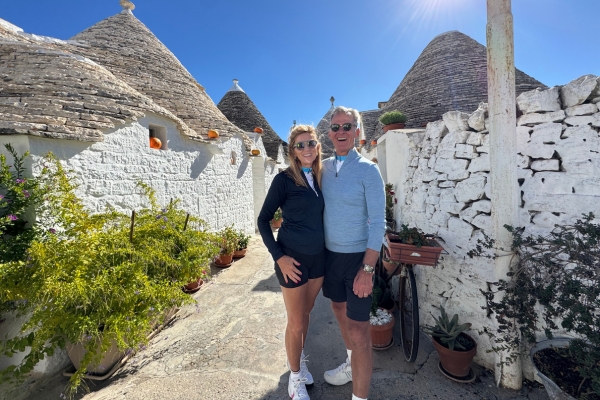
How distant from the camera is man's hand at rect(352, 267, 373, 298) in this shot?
166 cm

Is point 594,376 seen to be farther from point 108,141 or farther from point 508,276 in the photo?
point 108,141

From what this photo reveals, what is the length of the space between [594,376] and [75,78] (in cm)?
637

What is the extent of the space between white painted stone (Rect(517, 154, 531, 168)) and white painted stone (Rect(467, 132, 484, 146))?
0.34 metres

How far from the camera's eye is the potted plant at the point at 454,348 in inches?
86.7

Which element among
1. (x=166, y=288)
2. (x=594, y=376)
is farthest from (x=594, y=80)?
(x=166, y=288)

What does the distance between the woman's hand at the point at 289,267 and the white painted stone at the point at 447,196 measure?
1.91 metres

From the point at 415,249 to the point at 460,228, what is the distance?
561 millimetres

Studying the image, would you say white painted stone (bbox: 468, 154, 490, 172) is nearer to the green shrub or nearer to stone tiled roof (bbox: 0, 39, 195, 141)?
the green shrub

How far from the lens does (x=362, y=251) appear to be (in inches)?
69.2

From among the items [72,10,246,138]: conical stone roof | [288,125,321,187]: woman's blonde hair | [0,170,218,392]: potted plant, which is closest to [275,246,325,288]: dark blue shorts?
[288,125,321,187]: woman's blonde hair

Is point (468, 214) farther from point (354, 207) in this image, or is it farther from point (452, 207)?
point (354, 207)

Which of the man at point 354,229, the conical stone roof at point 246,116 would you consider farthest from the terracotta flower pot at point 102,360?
the conical stone roof at point 246,116

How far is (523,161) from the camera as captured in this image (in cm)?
214

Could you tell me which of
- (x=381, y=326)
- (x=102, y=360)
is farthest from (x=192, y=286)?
(x=381, y=326)
